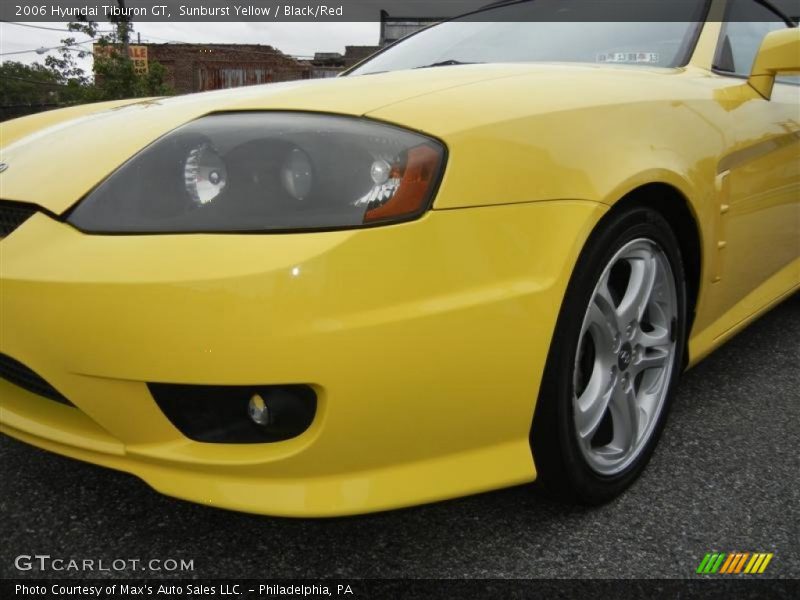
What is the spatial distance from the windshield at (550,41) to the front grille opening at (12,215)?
1.35m

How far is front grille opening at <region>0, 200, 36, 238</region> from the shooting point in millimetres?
1380

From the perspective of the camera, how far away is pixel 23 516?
1.55 meters

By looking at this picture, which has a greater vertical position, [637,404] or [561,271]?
[561,271]

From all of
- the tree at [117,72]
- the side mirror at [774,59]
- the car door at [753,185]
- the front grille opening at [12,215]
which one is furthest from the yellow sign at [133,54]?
the front grille opening at [12,215]

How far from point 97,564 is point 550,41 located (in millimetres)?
1926

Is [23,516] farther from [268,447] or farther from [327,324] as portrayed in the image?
[327,324]

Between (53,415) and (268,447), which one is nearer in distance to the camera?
(268,447)

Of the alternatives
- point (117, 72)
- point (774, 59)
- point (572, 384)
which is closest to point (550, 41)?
point (774, 59)

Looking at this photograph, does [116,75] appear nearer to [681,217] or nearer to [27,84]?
[27,84]

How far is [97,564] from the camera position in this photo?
1.40 m

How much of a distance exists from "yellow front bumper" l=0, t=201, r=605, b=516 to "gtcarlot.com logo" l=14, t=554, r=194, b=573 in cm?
22

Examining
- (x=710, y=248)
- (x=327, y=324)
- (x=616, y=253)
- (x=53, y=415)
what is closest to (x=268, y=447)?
(x=327, y=324)

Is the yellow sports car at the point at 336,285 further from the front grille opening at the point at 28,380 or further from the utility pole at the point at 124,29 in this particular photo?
the utility pole at the point at 124,29

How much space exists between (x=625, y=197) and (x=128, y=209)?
1.02m
